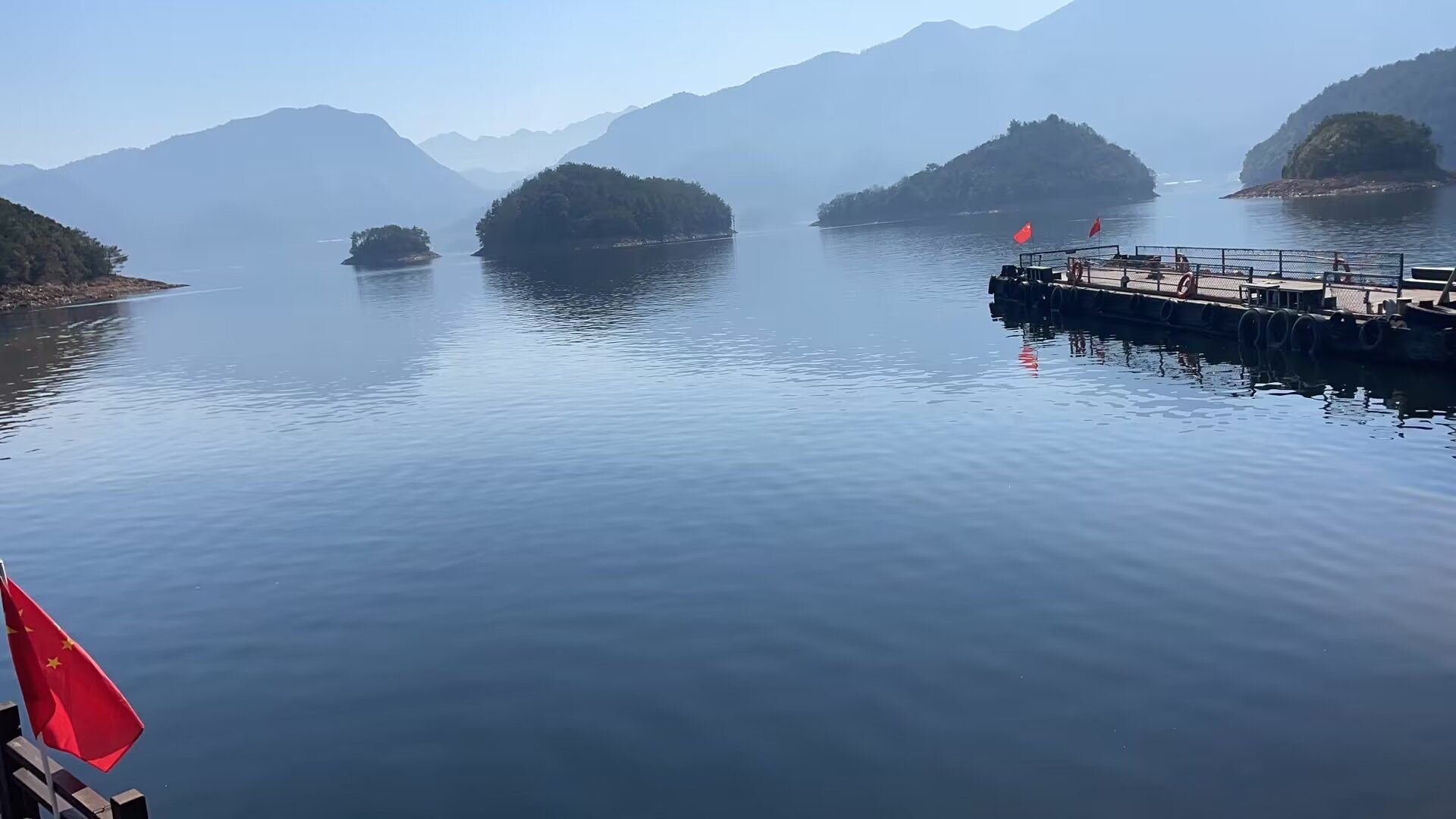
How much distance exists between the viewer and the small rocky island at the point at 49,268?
155m

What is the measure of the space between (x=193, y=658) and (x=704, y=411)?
24289mm

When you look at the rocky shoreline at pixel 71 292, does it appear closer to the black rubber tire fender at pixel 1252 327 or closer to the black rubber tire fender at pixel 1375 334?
the black rubber tire fender at pixel 1252 327

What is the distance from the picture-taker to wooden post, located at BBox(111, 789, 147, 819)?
9031mm

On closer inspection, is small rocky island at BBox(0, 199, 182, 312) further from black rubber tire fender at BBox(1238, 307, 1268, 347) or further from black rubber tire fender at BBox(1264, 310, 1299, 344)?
black rubber tire fender at BBox(1264, 310, 1299, 344)

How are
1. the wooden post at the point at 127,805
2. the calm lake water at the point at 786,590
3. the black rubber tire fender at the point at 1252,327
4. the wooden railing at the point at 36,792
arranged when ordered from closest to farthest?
the wooden post at the point at 127,805
the wooden railing at the point at 36,792
the calm lake water at the point at 786,590
the black rubber tire fender at the point at 1252,327

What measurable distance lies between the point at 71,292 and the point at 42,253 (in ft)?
26.7

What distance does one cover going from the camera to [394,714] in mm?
16938

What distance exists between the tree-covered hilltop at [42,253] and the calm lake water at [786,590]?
130610 millimetres


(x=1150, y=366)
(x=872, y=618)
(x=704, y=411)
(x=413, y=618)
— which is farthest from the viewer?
(x=1150, y=366)

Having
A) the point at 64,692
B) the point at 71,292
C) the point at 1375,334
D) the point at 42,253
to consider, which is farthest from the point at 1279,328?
the point at 42,253

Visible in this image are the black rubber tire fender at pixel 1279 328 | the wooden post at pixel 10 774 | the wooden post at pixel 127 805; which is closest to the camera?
the wooden post at pixel 127 805

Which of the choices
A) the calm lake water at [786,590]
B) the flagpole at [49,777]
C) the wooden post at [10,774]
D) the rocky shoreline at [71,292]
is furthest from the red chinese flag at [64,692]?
the rocky shoreline at [71,292]

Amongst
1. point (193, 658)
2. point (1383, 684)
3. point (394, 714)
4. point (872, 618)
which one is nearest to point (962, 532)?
point (872, 618)

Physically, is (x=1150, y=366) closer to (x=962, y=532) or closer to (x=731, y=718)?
(x=962, y=532)
